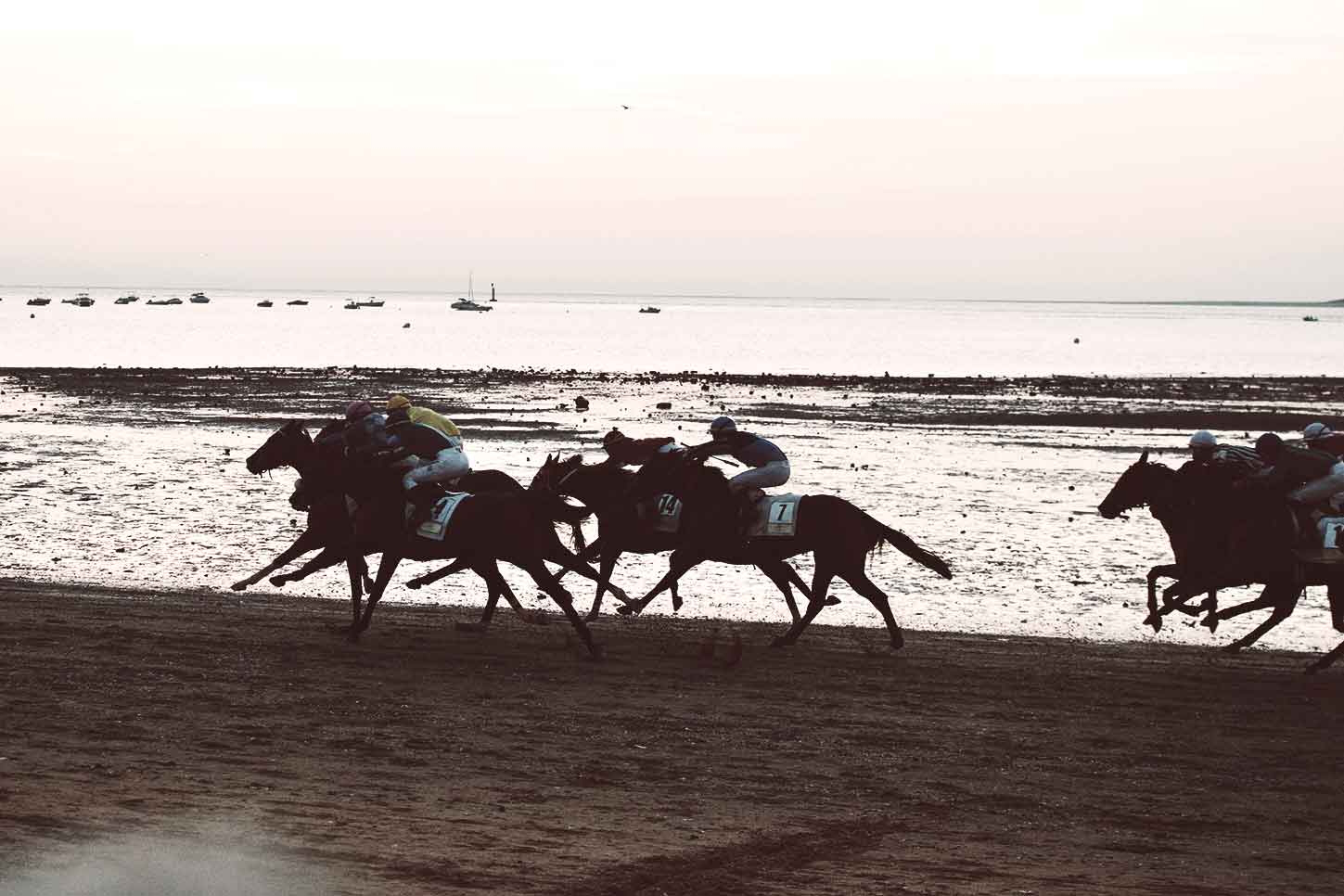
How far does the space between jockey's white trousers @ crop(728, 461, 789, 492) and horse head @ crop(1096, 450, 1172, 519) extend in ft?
10.8

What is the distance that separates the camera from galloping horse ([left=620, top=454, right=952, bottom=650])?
1488cm

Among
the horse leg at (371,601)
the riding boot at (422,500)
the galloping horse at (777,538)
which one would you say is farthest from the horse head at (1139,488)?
the horse leg at (371,601)

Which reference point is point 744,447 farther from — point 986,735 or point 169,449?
point 169,449

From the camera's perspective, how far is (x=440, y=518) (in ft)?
46.5

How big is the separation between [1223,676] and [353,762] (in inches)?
297

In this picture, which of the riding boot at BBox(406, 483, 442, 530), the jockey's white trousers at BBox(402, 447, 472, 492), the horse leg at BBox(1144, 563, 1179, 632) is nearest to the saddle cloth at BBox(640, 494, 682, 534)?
the jockey's white trousers at BBox(402, 447, 472, 492)

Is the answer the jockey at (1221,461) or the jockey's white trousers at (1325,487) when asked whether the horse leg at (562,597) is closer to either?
the jockey at (1221,461)

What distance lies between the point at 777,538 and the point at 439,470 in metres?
3.16

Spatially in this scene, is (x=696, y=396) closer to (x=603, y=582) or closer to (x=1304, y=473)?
(x=603, y=582)

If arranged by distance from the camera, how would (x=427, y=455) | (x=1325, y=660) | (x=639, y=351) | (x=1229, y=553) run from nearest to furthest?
(x=1325, y=660) → (x=427, y=455) → (x=1229, y=553) → (x=639, y=351)

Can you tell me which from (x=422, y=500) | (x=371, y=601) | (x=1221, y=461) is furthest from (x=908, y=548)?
(x=371, y=601)

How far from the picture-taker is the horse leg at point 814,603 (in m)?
14.5

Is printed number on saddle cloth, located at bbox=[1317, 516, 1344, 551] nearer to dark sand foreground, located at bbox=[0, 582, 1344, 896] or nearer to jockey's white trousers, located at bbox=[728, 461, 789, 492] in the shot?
dark sand foreground, located at bbox=[0, 582, 1344, 896]

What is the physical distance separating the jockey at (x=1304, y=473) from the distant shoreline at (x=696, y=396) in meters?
25.3
